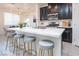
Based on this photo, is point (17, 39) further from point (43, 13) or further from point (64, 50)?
point (64, 50)

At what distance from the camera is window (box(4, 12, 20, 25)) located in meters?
1.83

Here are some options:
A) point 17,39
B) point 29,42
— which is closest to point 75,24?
point 29,42

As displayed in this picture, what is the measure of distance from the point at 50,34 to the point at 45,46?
209 mm

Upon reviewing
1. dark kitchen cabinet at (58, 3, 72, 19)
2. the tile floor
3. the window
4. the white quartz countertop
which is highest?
dark kitchen cabinet at (58, 3, 72, 19)

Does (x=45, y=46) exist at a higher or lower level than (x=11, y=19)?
lower

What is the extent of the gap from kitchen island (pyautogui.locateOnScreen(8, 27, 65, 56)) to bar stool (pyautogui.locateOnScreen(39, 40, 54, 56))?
0.06 m

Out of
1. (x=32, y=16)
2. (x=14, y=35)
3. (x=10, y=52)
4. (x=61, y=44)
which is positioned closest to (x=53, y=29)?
(x=61, y=44)

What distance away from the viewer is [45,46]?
178 centimetres

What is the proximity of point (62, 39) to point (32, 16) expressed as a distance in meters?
0.59

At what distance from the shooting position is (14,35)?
6.13 feet

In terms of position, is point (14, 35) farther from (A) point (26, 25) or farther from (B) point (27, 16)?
(B) point (27, 16)

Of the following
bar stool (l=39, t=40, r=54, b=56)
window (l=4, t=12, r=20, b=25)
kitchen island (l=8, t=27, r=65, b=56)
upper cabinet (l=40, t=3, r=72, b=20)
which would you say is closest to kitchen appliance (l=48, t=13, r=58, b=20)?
upper cabinet (l=40, t=3, r=72, b=20)

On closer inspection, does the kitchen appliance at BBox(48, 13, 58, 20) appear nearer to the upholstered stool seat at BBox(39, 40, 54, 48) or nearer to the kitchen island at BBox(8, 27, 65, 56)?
the kitchen island at BBox(8, 27, 65, 56)

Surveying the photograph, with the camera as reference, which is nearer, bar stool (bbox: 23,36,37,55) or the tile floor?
the tile floor
